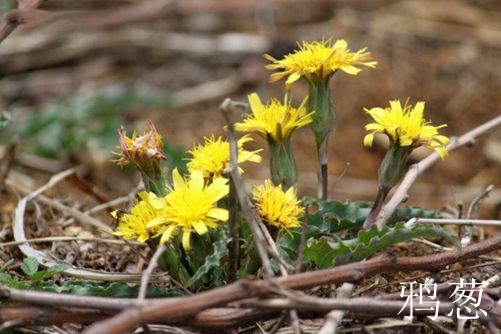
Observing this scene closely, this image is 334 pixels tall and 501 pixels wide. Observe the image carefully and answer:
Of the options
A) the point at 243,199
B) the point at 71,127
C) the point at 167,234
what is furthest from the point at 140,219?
the point at 71,127

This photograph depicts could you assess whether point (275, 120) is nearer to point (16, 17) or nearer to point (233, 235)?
point (233, 235)

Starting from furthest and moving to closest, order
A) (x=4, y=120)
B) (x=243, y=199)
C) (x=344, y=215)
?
(x=4, y=120), (x=344, y=215), (x=243, y=199)

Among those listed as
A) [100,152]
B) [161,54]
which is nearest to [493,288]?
[100,152]

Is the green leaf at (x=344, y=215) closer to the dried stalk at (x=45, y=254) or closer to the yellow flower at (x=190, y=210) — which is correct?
the yellow flower at (x=190, y=210)

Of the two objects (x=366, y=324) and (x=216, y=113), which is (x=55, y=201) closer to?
(x=366, y=324)

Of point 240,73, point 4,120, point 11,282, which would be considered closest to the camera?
point 11,282

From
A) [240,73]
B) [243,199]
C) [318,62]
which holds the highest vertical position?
[240,73]

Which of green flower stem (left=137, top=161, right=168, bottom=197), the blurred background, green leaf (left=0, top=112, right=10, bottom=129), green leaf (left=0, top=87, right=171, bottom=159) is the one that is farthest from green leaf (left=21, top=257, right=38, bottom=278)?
the blurred background
